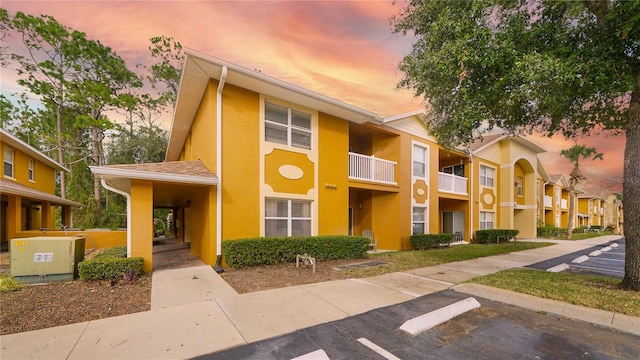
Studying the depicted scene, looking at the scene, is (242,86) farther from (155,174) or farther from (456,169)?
(456,169)

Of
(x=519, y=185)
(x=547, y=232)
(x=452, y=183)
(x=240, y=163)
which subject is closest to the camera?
(x=240, y=163)

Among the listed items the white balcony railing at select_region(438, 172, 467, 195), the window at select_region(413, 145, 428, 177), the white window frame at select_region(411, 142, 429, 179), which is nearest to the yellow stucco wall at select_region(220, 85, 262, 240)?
the white window frame at select_region(411, 142, 429, 179)

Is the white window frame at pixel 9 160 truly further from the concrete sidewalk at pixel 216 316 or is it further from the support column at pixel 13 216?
the concrete sidewalk at pixel 216 316

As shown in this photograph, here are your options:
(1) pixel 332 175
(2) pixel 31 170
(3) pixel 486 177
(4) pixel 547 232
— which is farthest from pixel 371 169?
(4) pixel 547 232

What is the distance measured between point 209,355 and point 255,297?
2.24m

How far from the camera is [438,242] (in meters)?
14.7

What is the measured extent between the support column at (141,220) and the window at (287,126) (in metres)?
4.06

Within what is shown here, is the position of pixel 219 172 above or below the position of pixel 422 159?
below

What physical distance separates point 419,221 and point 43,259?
48.8 feet

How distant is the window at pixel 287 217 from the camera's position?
9.46 metres

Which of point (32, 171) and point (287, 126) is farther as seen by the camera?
point (32, 171)

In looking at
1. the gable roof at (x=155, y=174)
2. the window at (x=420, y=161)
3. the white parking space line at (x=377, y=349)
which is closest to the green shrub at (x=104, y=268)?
the gable roof at (x=155, y=174)

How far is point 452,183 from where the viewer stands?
17.0m

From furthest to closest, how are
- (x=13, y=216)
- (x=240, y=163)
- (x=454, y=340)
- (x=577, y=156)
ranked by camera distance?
1. (x=577, y=156)
2. (x=13, y=216)
3. (x=240, y=163)
4. (x=454, y=340)
